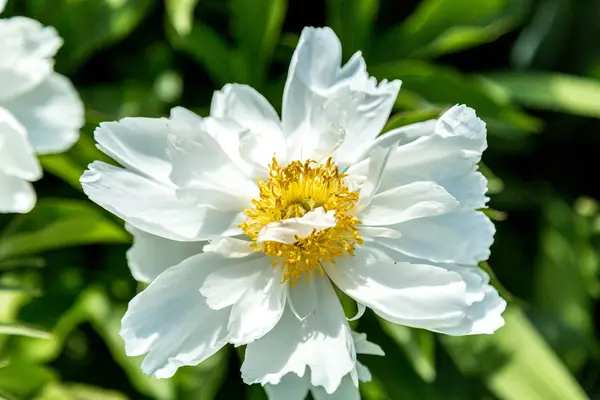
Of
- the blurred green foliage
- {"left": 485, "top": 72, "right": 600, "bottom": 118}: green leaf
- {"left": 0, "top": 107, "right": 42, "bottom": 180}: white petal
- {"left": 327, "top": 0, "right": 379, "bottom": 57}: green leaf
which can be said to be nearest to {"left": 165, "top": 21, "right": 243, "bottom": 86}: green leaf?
the blurred green foliage

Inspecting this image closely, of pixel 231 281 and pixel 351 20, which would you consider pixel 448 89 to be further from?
pixel 231 281

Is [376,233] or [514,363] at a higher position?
[376,233]

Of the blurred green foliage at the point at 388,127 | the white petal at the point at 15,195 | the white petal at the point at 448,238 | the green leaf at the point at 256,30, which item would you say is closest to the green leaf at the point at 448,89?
the blurred green foliage at the point at 388,127

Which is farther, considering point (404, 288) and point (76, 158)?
point (76, 158)

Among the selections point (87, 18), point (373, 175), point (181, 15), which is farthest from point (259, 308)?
point (87, 18)

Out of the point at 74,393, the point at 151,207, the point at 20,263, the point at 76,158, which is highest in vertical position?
the point at 151,207

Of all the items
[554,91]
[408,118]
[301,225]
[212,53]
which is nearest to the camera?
[301,225]

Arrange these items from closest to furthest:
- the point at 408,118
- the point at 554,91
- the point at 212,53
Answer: the point at 408,118
the point at 212,53
the point at 554,91

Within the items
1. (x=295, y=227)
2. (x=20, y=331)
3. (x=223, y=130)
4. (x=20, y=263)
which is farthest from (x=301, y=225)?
(x=20, y=263)
